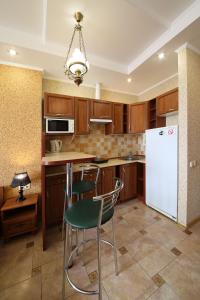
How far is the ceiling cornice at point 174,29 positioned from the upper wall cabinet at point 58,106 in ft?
4.58

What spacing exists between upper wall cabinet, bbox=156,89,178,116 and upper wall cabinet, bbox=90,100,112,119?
3.21 feet

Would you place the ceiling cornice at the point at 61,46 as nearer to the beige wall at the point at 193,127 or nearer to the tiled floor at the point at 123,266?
the beige wall at the point at 193,127

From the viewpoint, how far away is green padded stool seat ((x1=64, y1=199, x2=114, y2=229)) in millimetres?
1056

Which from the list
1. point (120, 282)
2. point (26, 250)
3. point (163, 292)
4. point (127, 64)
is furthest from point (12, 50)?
point (163, 292)

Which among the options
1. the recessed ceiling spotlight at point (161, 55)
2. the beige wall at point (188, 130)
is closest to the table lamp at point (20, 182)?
the beige wall at point (188, 130)

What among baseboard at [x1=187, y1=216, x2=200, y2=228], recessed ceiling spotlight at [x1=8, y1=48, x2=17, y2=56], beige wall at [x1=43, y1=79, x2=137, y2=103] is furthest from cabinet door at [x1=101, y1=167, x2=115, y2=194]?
recessed ceiling spotlight at [x1=8, y1=48, x2=17, y2=56]

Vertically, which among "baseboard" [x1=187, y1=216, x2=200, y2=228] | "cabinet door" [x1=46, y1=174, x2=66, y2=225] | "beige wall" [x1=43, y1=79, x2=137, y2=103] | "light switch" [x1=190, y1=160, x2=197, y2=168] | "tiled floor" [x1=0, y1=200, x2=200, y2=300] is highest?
"beige wall" [x1=43, y1=79, x2=137, y2=103]

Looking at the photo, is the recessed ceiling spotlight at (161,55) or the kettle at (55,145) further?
the kettle at (55,145)

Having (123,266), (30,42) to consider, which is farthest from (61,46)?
(123,266)

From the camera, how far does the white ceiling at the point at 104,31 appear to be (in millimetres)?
1488

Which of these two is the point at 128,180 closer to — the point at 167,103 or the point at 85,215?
the point at 167,103

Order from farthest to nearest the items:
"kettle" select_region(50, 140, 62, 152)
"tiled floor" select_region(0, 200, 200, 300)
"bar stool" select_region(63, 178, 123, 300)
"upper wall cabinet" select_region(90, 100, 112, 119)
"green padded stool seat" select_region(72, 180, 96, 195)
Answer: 1. "upper wall cabinet" select_region(90, 100, 112, 119)
2. "kettle" select_region(50, 140, 62, 152)
3. "green padded stool seat" select_region(72, 180, 96, 195)
4. "tiled floor" select_region(0, 200, 200, 300)
5. "bar stool" select_region(63, 178, 123, 300)

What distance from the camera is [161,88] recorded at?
10.3 ft

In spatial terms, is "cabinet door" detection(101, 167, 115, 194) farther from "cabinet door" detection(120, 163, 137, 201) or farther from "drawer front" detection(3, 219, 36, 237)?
"drawer front" detection(3, 219, 36, 237)
